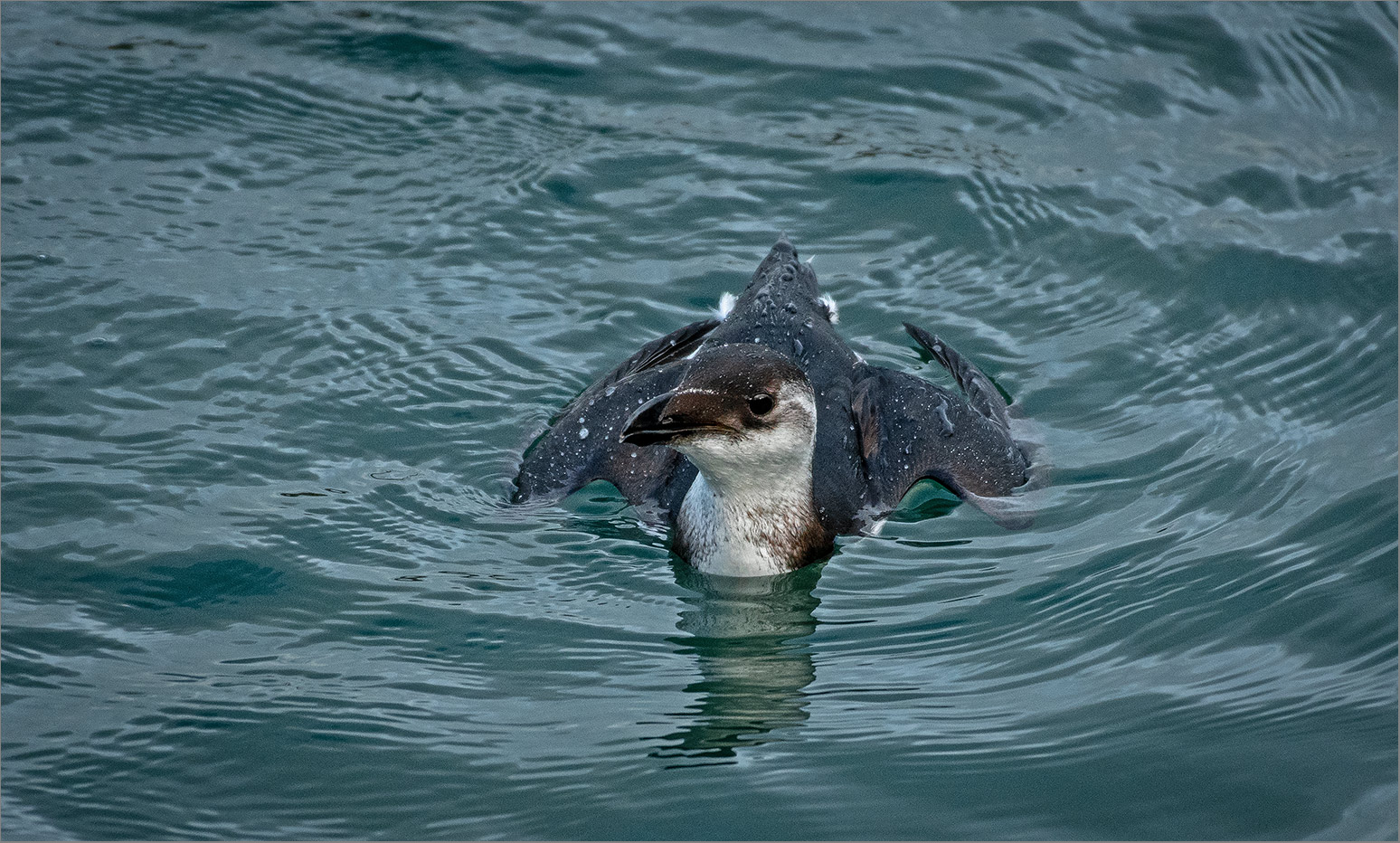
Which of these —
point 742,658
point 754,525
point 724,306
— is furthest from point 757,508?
point 724,306

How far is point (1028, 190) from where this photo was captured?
1011 centimetres

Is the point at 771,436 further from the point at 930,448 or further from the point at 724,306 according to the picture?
the point at 724,306

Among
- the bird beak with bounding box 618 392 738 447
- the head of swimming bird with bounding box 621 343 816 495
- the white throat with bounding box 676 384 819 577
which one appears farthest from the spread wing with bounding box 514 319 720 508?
the bird beak with bounding box 618 392 738 447

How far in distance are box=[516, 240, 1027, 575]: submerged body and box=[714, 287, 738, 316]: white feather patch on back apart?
305mm

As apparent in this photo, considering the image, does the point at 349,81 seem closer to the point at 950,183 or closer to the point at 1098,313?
the point at 950,183

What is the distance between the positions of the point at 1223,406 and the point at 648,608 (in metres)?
3.54

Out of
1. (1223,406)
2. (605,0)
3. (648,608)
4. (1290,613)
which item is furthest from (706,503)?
(605,0)

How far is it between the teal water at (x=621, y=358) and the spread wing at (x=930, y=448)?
16cm

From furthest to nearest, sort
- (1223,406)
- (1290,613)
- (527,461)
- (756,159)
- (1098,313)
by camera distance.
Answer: (756,159), (1098,313), (1223,406), (527,461), (1290,613)

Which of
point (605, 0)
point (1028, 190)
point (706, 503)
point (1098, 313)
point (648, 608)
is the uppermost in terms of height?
point (605, 0)

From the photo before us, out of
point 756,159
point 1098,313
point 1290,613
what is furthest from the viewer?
point 756,159

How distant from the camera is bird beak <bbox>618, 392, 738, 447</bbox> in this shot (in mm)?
6352

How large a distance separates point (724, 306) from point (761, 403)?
2422 mm

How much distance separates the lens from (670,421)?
6.38 meters
